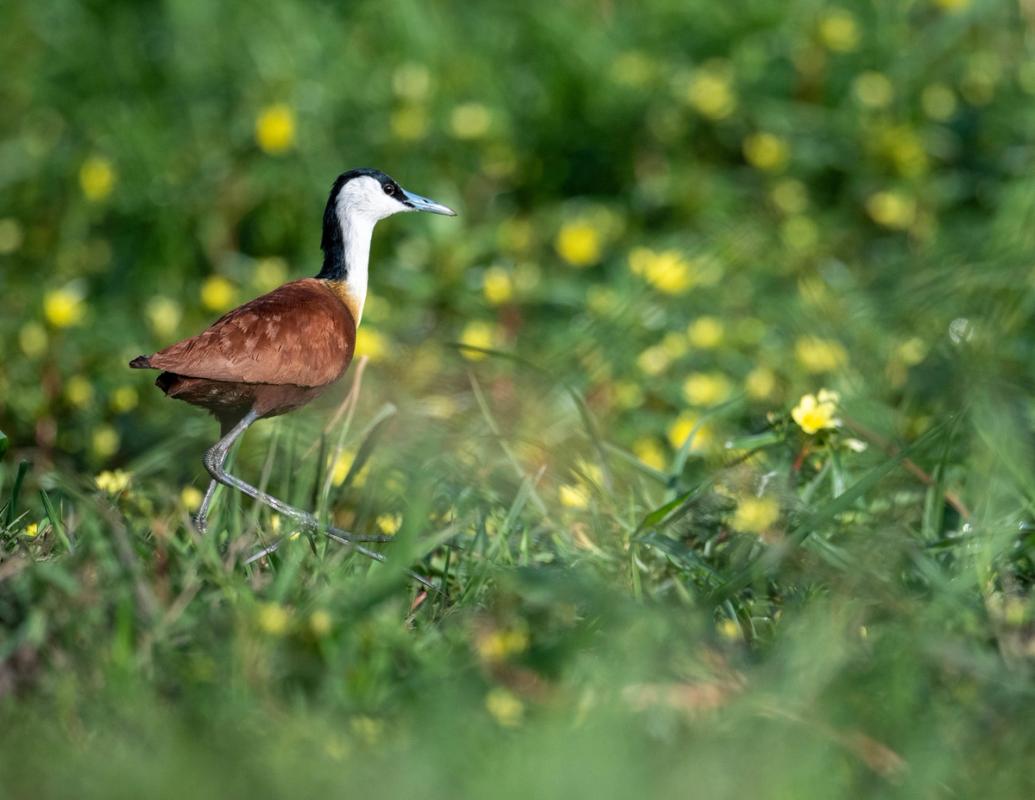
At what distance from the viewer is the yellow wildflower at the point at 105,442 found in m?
4.86

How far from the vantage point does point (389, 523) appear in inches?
151

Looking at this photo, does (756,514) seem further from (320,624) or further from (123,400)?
(123,400)

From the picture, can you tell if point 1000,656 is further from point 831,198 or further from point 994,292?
point 831,198

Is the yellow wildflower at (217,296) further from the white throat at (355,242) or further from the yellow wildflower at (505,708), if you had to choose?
the yellow wildflower at (505,708)

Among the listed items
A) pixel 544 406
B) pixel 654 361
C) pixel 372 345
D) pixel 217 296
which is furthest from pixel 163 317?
pixel 654 361

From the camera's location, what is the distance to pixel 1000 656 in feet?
9.90

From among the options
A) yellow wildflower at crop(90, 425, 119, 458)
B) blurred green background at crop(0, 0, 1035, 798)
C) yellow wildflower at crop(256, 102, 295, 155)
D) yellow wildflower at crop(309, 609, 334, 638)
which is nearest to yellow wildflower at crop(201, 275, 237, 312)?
blurred green background at crop(0, 0, 1035, 798)

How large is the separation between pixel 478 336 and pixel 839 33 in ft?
7.08

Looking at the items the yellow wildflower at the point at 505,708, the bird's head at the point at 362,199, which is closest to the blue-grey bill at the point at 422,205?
the bird's head at the point at 362,199

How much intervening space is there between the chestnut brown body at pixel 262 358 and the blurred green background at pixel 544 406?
0.25 meters

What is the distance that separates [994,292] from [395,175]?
2593 millimetres

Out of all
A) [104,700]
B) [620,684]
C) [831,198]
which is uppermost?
[104,700]

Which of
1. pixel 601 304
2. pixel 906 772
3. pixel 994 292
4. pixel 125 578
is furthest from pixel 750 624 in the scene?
pixel 601 304

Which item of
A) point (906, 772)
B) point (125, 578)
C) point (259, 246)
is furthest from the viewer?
point (259, 246)
